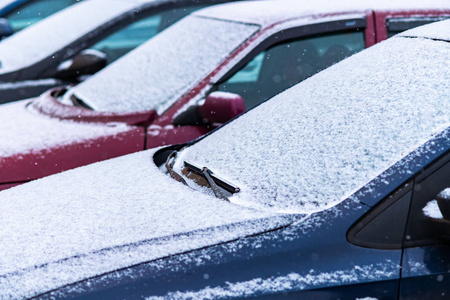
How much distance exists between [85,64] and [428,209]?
3.46 m

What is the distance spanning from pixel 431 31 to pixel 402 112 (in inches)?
26.7

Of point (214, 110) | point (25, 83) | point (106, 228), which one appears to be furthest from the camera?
point (25, 83)

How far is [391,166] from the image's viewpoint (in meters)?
1.88

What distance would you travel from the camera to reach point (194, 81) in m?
3.51

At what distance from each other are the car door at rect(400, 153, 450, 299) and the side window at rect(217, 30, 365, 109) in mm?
1819

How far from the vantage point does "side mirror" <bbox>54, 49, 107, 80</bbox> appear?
4875mm

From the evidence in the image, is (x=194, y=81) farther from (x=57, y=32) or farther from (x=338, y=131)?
(x=57, y=32)

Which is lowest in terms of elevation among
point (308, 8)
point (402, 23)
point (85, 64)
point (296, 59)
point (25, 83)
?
point (25, 83)

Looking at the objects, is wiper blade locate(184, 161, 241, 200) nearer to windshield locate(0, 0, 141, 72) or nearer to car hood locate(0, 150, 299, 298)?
car hood locate(0, 150, 299, 298)

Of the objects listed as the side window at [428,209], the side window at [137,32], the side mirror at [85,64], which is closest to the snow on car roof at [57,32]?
the side window at [137,32]

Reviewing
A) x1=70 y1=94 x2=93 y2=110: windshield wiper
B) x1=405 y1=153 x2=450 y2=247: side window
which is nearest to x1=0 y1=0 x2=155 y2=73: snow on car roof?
x1=70 y1=94 x2=93 y2=110: windshield wiper

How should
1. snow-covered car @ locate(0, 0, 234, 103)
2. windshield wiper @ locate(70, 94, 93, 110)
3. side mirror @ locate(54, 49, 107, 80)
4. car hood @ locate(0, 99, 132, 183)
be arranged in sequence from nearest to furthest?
car hood @ locate(0, 99, 132, 183) → windshield wiper @ locate(70, 94, 93, 110) → side mirror @ locate(54, 49, 107, 80) → snow-covered car @ locate(0, 0, 234, 103)

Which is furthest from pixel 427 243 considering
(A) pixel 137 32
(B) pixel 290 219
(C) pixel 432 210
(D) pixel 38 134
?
(A) pixel 137 32

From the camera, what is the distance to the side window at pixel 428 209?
72.5 inches
